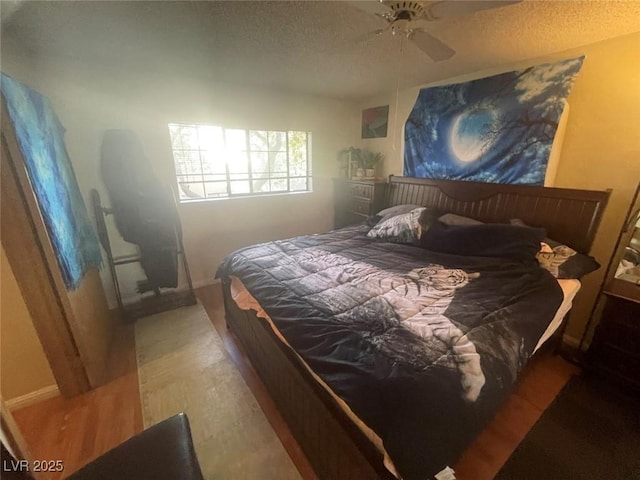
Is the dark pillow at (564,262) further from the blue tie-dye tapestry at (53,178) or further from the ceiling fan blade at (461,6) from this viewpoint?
the blue tie-dye tapestry at (53,178)

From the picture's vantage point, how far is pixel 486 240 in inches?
75.9

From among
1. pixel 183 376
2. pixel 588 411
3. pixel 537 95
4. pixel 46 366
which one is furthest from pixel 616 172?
pixel 46 366

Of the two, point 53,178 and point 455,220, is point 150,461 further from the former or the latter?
point 455,220

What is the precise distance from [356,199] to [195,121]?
6.56 ft

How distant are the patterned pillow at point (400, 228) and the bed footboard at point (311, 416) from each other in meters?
1.39

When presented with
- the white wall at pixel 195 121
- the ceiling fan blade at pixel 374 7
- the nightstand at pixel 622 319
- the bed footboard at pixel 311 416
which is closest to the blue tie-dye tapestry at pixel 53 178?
the white wall at pixel 195 121

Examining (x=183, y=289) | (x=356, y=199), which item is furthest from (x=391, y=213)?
(x=183, y=289)

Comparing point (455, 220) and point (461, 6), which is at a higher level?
point (461, 6)

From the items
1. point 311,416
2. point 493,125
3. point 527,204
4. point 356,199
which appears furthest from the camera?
Answer: point 356,199

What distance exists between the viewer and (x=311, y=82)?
268 centimetres

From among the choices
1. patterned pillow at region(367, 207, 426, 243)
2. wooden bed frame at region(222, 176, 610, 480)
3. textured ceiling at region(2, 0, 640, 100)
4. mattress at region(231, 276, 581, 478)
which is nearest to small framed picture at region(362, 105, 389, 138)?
wooden bed frame at region(222, 176, 610, 480)

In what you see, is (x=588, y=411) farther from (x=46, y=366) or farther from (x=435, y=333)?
(x=46, y=366)

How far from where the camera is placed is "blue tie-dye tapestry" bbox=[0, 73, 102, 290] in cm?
137

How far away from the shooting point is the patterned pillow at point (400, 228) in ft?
7.61
